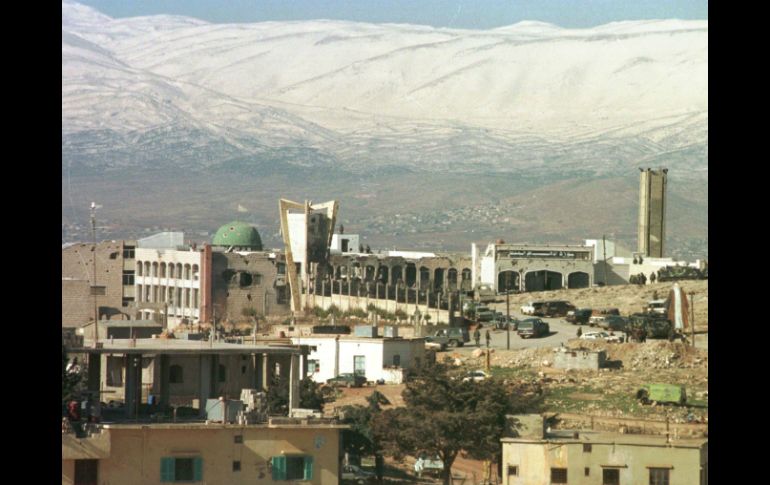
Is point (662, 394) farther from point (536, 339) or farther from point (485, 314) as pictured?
point (485, 314)

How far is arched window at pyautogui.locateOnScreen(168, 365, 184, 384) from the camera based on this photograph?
61.4 feet

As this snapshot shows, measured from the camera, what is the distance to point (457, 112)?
70.7 m

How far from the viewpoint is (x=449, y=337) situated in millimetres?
29672

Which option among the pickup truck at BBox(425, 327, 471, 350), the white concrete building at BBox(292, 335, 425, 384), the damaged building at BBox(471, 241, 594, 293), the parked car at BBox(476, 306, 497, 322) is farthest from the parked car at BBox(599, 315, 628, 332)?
the damaged building at BBox(471, 241, 594, 293)

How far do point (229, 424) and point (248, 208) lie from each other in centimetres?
4829

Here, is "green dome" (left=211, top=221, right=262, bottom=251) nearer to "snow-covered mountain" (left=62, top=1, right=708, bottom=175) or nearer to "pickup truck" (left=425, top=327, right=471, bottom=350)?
"pickup truck" (left=425, top=327, right=471, bottom=350)

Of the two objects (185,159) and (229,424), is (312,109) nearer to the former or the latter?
(185,159)

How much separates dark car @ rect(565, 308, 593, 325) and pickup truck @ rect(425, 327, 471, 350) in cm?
219

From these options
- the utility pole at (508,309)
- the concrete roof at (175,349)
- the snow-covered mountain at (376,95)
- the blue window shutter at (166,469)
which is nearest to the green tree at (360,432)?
the concrete roof at (175,349)

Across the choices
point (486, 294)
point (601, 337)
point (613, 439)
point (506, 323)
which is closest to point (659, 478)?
point (613, 439)

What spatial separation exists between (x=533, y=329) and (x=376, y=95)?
139 ft

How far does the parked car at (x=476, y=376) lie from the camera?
21.8 meters
